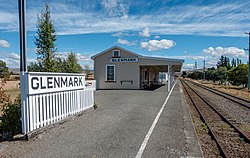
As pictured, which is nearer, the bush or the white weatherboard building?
the bush

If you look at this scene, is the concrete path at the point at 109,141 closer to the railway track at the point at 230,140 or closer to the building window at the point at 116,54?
the railway track at the point at 230,140

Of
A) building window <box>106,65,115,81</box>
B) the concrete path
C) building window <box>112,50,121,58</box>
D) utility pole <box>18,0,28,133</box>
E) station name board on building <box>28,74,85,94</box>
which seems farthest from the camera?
building window <box>106,65,115,81</box>

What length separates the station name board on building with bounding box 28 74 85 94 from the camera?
17.6ft

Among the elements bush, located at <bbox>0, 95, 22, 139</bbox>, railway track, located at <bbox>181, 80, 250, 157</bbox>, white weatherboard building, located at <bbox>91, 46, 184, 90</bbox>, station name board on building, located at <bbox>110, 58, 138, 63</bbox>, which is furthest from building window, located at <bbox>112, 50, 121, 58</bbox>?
bush, located at <bbox>0, 95, 22, 139</bbox>

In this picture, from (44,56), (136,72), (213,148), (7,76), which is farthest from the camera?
(136,72)

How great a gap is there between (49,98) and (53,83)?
461 millimetres

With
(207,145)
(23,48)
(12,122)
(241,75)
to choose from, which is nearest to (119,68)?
(12,122)

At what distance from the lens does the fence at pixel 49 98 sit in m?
5.16

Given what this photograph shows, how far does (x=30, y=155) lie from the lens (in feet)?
13.9

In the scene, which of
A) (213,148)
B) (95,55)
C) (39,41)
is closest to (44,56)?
(39,41)

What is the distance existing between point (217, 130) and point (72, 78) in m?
5.09

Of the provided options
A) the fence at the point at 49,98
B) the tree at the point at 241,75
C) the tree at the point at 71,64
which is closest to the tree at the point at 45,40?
the fence at the point at 49,98

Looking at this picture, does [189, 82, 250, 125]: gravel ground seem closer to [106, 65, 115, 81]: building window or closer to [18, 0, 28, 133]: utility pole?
[18, 0, 28, 133]: utility pole

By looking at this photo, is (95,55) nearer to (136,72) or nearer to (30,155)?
(136,72)
